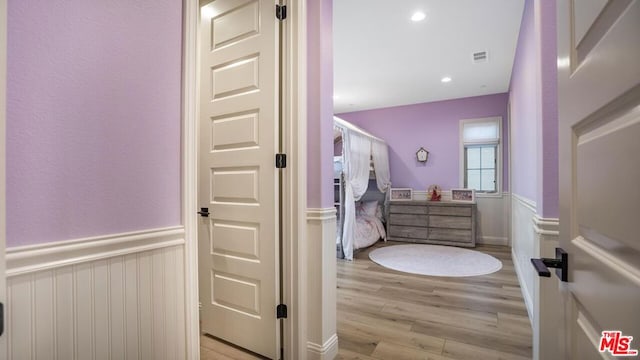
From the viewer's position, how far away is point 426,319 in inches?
91.0

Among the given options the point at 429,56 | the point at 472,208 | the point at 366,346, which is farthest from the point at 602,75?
the point at 472,208

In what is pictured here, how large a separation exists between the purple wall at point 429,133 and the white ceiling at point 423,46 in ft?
1.10

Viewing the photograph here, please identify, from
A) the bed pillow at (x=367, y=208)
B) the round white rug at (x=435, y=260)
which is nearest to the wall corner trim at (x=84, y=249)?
the round white rug at (x=435, y=260)

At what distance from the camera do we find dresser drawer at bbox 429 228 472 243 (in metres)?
4.86

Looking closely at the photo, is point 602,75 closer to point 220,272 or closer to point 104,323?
point 104,323

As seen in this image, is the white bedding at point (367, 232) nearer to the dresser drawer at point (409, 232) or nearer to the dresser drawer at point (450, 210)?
the dresser drawer at point (409, 232)

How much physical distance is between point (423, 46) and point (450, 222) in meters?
3.00

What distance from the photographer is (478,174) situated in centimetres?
538

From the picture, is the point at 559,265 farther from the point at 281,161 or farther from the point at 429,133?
the point at 429,133

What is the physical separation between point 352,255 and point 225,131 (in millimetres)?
2846

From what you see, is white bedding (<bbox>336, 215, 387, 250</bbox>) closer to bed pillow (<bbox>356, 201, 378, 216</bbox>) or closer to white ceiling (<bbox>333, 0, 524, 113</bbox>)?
bed pillow (<bbox>356, 201, 378, 216</bbox>)

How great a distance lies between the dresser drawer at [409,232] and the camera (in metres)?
5.11

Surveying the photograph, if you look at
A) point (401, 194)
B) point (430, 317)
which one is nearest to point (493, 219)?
point (401, 194)

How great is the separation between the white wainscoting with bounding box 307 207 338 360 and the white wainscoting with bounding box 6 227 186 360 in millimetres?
823
